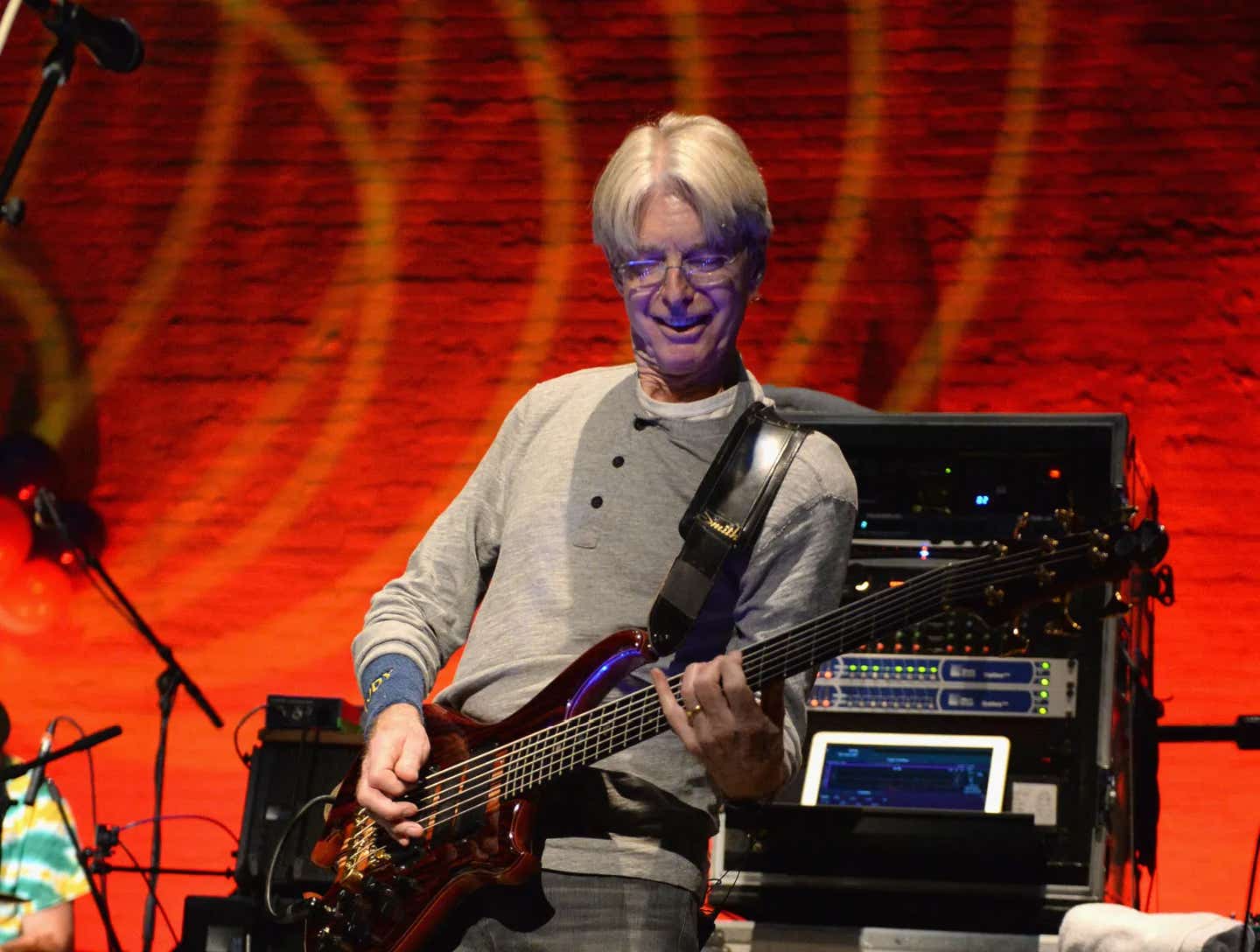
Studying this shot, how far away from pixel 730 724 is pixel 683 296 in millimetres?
564

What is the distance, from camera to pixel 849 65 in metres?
5.06

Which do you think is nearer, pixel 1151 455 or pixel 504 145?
pixel 1151 455

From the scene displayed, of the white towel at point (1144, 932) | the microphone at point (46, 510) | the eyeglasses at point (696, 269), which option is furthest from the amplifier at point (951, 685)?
the microphone at point (46, 510)

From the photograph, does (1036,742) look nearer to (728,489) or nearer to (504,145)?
(728,489)

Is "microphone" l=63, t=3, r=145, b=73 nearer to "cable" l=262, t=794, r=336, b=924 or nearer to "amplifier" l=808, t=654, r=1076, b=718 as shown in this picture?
"cable" l=262, t=794, r=336, b=924

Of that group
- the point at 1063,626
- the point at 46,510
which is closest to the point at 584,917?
the point at 1063,626

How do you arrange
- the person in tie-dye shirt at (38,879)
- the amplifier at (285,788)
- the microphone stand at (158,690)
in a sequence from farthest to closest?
the microphone stand at (158,690), the person in tie-dye shirt at (38,879), the amplifier at (285,788)

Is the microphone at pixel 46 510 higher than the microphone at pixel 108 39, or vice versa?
the microphone at pixel 108 39

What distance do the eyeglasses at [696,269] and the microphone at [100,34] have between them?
1.68 meters

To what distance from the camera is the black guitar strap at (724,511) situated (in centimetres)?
195

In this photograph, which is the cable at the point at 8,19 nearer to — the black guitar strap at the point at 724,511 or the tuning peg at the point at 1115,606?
the black guitar strap at the point at 724,511

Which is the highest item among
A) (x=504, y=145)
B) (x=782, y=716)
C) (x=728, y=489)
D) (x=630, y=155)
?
(x=504, y=145)

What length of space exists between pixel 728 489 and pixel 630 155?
1.49 ft

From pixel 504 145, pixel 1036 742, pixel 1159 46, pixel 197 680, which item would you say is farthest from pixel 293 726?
pixel 1159 46
